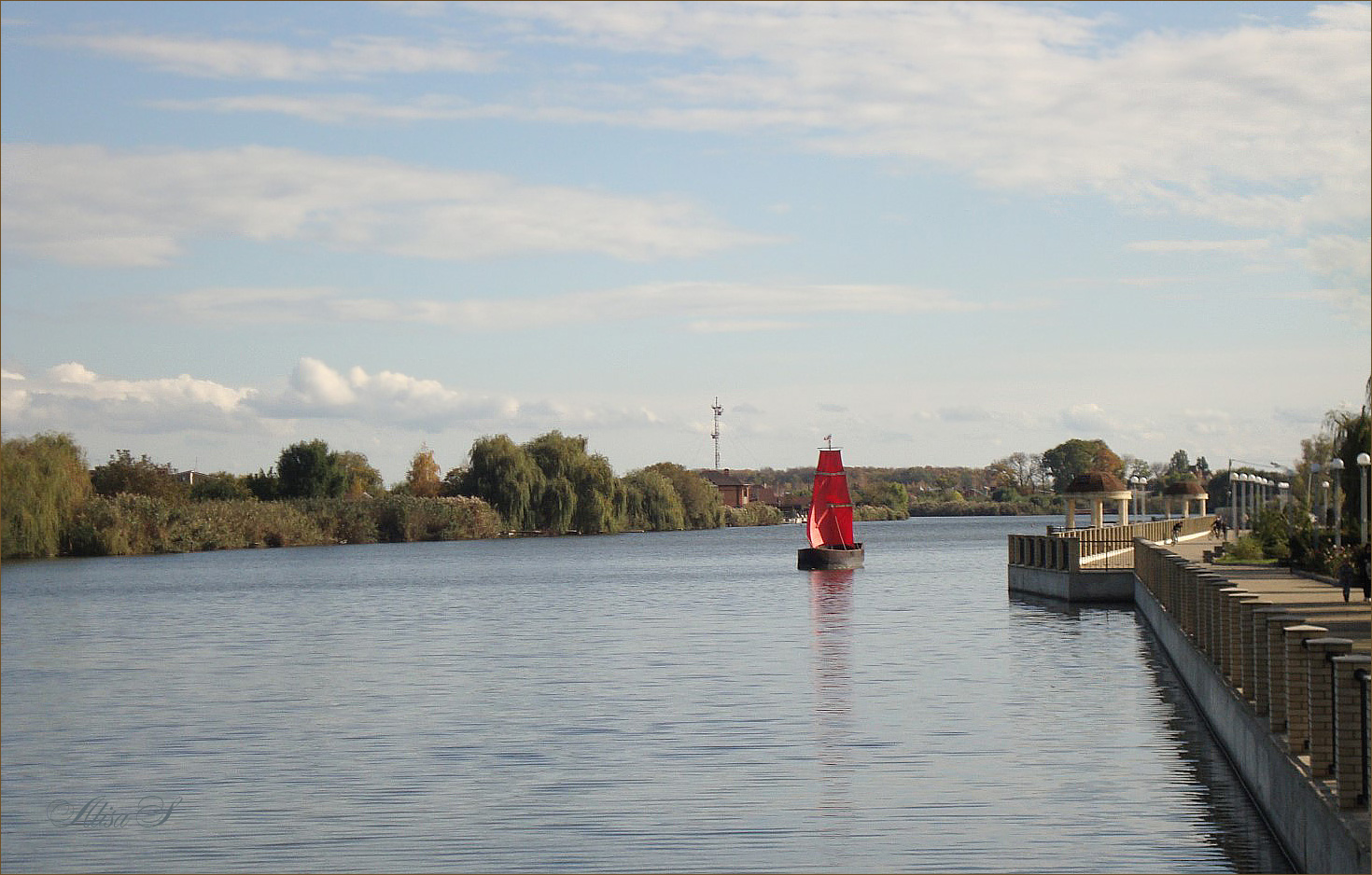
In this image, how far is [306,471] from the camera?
383 feet

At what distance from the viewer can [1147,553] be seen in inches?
1435

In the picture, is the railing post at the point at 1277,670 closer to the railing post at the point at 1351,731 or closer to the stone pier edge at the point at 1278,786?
the stone pier edge at the point at 1278,786

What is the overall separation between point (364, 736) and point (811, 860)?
359 inches

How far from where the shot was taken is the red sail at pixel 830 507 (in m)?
66.2

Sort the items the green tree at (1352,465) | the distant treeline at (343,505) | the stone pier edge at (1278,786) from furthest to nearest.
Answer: the distant treeline at (343,505), the green tree at (1352,465), the stone pier edge at (1278,786)

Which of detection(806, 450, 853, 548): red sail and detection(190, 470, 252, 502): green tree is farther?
detection(190, 470, 252, 502): green tree

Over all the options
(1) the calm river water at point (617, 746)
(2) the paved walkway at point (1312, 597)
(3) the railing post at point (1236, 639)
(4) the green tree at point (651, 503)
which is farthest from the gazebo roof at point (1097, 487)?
(4) the green tree at point (651, 503)

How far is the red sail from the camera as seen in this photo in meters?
66.2

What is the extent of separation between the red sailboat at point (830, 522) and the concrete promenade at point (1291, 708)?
4305cm

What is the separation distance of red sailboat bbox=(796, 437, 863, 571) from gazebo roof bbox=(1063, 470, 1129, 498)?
36.4ft

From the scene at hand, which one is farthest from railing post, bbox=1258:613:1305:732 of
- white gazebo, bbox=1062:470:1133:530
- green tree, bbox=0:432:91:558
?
green tree, bbox=0:432:91:558

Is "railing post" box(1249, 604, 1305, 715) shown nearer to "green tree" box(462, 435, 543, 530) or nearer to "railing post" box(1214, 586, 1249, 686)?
"railing post" box(1214, 586, 1249, 686)

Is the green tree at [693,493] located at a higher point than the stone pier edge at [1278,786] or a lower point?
higher

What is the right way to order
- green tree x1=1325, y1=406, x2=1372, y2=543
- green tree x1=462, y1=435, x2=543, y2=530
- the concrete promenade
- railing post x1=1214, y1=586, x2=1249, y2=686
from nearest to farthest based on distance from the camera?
1. the concrete promenade
2. railing post x1=1214, y1=586, x2=1249, y2=686
3. green tree x1=1325, y1=406, x2=1372, y2=543
4. green tree x1=462, y1=435, x2=543, y2=530
